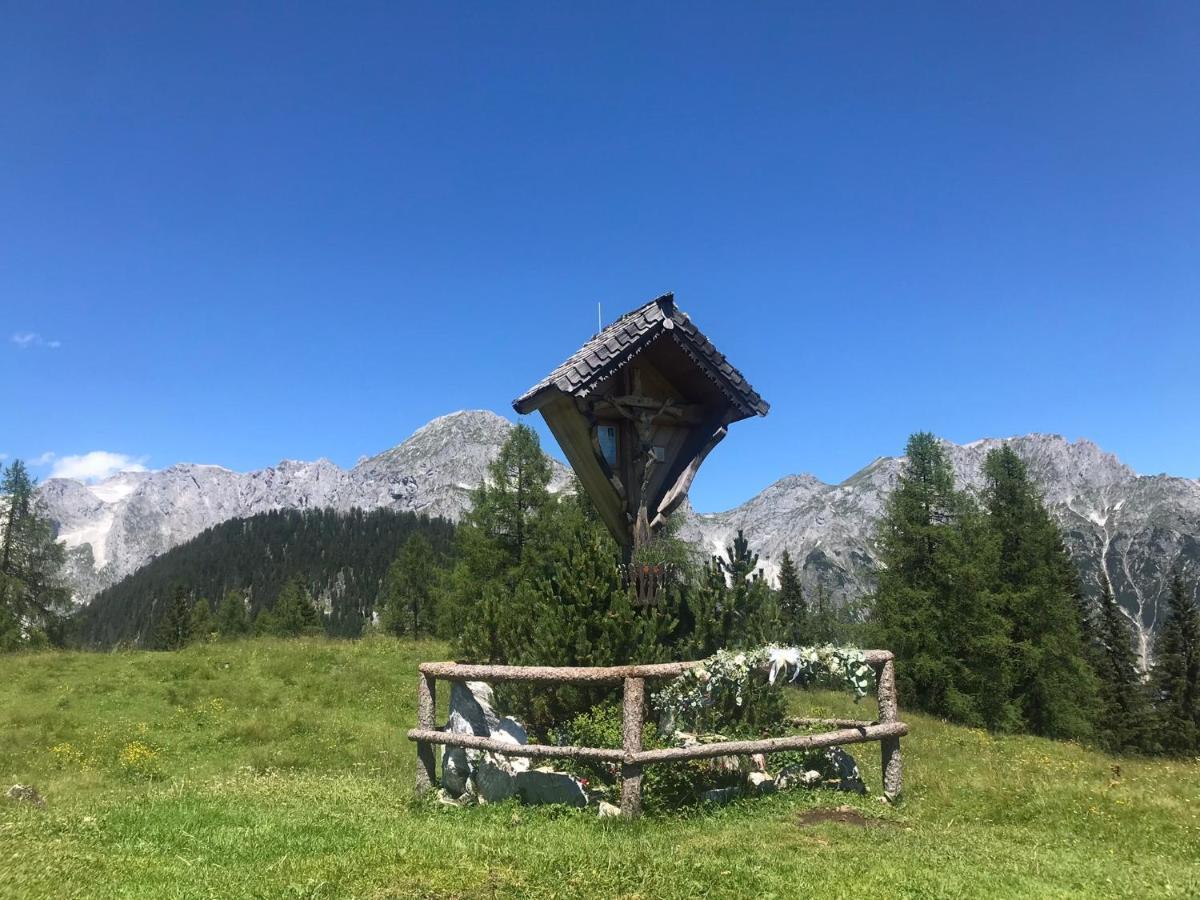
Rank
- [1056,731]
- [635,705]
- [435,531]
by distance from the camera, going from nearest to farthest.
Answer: [635,705], [1056,731], [435,531]

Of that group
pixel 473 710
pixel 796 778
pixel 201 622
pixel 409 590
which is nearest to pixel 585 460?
pixel 473 710

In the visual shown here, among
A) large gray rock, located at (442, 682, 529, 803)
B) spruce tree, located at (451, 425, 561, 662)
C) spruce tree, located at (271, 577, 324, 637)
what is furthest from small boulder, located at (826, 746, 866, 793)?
spruce tree, located at (271, 577, 324, 637)

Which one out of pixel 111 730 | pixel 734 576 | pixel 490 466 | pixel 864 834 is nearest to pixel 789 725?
pixel 734 576

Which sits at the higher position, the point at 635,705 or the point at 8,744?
the point at 635,705

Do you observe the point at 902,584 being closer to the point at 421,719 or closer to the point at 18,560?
the point at 421,719

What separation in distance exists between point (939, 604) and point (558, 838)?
33.2m

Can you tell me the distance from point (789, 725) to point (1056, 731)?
31703mm

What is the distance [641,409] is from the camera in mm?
11055

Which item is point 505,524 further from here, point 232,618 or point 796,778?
point 232,618

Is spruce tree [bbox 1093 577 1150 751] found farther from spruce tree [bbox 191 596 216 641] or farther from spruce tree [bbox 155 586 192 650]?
spruce tree [bbox 155 586 192 650]

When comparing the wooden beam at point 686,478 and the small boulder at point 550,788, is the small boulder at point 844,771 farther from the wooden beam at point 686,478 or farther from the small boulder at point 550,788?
the wooden beam at point 686,478

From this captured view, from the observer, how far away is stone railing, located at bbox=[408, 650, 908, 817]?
7.98 m

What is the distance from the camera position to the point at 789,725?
10.2 m

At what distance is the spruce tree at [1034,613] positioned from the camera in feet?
113
